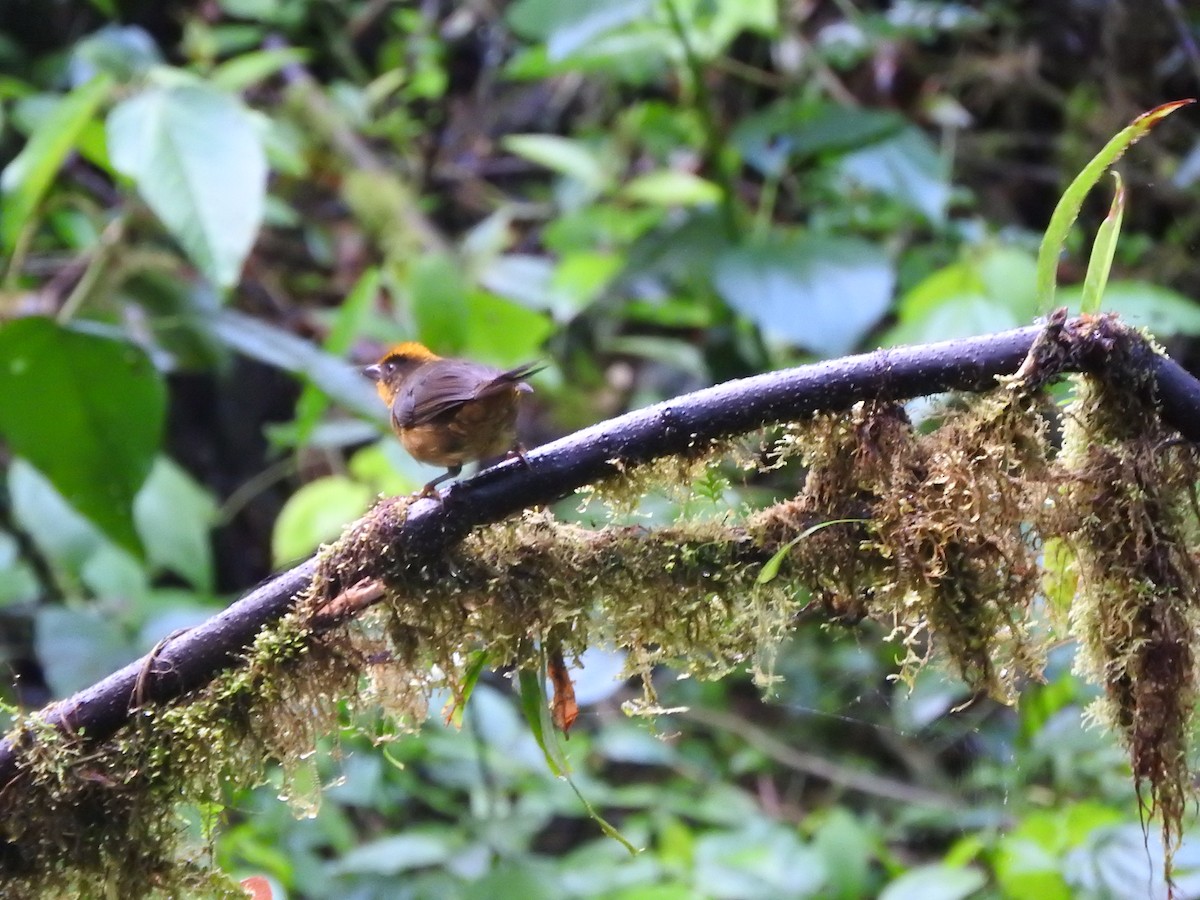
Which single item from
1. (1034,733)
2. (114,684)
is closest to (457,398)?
(114,684)

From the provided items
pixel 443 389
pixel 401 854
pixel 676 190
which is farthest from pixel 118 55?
pixel 401 854

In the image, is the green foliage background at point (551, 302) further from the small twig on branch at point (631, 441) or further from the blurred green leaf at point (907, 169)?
the small twig on branch at point (631, 441)

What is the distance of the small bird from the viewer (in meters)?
1.30

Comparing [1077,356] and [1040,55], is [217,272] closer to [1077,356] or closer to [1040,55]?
[1077,356]

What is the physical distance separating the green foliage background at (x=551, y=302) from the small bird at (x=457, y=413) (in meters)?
0.42

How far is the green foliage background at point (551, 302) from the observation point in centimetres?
176

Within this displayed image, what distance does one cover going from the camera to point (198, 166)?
171cm

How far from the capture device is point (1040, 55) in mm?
3732

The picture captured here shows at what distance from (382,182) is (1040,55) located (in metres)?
2.39

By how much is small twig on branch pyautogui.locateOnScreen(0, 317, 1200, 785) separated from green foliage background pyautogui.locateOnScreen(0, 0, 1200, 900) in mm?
178

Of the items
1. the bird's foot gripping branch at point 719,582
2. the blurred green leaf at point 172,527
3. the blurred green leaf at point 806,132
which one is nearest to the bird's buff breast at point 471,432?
the bird's foot gripping branch at point 719,582

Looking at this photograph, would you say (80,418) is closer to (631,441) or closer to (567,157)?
(631,441)

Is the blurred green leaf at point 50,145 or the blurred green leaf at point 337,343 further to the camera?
the blurred green leaf at point 337,343

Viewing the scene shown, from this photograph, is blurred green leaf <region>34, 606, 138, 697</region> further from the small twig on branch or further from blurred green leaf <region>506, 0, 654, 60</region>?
blurred green leaf <region>506, 0, 654, 60</region>
